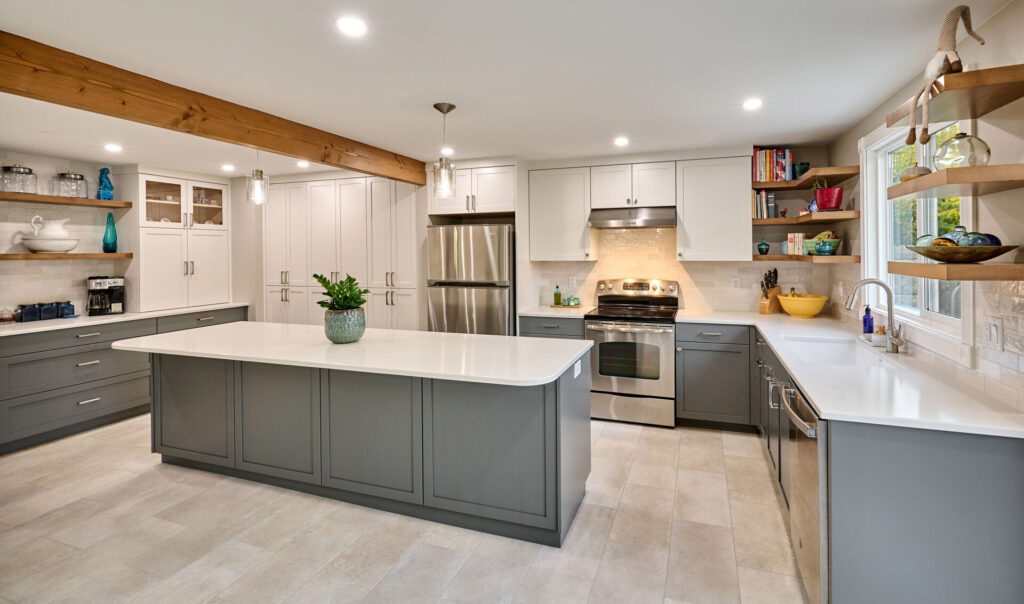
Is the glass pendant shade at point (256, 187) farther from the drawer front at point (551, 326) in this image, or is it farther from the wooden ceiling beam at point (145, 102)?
the drawer front at point (551, 326)

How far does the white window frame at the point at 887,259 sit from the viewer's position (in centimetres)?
215

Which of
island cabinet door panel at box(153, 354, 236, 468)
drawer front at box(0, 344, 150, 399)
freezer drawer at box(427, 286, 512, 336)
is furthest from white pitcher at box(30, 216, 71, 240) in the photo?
freezer drawer at box(427, 286, 512, 336)

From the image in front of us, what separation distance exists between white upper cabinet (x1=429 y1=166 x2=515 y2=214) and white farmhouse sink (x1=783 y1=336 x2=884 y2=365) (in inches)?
102

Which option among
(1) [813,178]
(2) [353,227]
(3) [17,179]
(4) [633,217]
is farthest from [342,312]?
(1) [813,178]

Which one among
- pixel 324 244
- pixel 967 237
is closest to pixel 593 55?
pixel 967 237

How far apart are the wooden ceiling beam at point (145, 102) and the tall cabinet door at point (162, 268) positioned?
7.76 feet

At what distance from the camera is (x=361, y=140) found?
4.07m

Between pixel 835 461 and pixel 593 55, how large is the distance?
191cm

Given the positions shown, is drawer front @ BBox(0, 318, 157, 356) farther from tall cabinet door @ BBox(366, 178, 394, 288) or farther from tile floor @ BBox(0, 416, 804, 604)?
tall cabinet door @ BBox(366, 178, 394, 288)

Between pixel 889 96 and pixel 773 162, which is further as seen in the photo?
pixel 773 162

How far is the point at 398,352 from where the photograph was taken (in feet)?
9.45

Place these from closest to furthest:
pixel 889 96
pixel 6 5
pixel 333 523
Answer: pixel 6 5, pixel 333 523, pixel 889 96

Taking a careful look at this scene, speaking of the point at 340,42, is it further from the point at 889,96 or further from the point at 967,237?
the point at 889,96

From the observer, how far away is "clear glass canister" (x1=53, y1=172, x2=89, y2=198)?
4422mm
